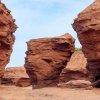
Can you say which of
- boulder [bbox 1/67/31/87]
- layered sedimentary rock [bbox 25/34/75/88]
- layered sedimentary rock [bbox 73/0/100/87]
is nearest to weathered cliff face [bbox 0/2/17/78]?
layered sedimentary rock [bbox 25/34/75/88]

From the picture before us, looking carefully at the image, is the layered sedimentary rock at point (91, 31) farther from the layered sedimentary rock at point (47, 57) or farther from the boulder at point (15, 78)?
the boulder at point (15, 78)

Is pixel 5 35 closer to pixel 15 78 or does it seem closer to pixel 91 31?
pixel 91 31

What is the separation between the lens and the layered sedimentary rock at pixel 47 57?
27.9 m

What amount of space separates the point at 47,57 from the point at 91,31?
267 inches

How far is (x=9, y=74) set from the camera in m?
43.3

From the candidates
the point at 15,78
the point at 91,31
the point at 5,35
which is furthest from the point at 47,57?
the point at 15,78

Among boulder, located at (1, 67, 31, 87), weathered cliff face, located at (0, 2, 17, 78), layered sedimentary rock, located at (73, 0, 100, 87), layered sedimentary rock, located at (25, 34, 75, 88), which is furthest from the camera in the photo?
boulder, located at (1, 67, 31, 87)

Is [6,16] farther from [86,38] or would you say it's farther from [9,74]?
[9,74]

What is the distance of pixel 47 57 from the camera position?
28.0 m

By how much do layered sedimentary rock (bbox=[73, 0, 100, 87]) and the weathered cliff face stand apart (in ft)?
16.5

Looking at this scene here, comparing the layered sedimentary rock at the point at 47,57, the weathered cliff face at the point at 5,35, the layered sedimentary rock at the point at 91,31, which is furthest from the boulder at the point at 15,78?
the layered sedimentary rock at the point at 91,31

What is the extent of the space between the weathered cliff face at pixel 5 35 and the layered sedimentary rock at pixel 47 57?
3.31 meters

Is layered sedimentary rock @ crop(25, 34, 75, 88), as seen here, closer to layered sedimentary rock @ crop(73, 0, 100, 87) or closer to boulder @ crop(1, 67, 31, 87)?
layered sedimentary rock @ crop(73, 0, 100, 87)

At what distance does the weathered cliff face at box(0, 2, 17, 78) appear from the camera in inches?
902
